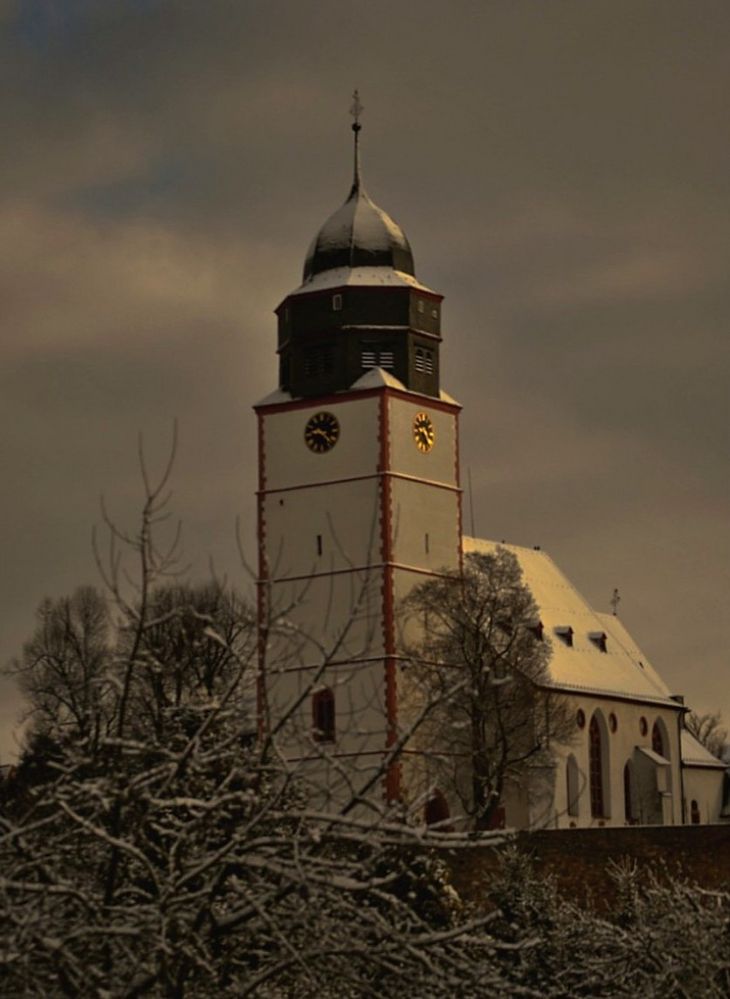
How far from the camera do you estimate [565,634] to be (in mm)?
Answer: 62438

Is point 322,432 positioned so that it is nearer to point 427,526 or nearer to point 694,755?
point 427,526

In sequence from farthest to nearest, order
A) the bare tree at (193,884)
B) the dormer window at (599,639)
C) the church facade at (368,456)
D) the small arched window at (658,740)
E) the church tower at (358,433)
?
the small arched window at (658,740)
the dormer window at (599,639)
the church tower at (358,433)
the church facade at (368,456)
the bare tree at (193,884)

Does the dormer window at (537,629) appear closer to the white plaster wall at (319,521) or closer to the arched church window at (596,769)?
the arched church window at (596,769)

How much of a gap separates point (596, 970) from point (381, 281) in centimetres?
4060

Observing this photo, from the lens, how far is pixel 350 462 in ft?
186

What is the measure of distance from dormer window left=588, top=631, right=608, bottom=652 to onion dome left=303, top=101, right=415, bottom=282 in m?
11.6

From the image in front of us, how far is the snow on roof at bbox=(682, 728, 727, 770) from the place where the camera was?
2586 inches

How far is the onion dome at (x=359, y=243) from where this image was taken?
5816cm

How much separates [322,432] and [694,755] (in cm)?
1644

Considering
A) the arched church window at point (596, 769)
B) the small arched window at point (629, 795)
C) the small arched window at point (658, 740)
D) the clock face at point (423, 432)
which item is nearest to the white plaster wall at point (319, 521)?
the clock face at point (423, 432)

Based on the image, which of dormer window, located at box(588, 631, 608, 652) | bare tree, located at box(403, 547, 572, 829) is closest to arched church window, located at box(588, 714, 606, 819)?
bare tree, located at box(403, 547, 572, 829)

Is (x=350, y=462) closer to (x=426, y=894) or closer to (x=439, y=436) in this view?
(x=439, y=436)

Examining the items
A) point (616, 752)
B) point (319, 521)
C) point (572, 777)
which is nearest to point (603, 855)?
point (319, 521)

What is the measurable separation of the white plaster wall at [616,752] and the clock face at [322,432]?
9.17 meters
